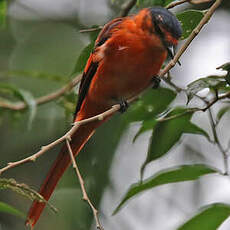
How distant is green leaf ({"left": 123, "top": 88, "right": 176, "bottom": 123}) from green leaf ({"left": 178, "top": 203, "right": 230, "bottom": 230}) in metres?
0.42

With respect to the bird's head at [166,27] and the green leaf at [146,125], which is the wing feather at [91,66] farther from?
the green leaf at [146,125]

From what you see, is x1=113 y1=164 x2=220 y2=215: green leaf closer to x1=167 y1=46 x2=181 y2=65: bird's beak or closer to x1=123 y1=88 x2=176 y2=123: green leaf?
x1=123 y1=88 x2=176 y2=123: green leaf

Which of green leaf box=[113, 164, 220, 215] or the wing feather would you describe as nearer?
green leaf box=[113, 164, 220, 215]

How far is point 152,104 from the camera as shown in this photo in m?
2.23

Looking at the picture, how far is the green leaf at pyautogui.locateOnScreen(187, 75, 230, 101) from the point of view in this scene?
1864 mm

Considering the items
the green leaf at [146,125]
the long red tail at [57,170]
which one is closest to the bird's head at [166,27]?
the green leaf at [146,125]

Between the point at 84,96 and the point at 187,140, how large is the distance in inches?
70.7

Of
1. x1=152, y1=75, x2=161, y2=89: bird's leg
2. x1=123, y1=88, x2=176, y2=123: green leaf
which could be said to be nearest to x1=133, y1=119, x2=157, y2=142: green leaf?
x1=123, y1=88, x2=176, y2=123: green leaf

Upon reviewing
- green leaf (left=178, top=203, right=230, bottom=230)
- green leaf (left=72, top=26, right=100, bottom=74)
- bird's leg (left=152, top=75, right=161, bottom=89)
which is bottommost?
green leaf (left=178, top=203, right=230, bottom=230)

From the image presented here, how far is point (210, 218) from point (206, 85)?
1.46ft

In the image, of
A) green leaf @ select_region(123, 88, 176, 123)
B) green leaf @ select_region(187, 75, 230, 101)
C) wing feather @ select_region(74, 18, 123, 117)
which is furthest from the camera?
wing feather @ select_region(74, 18, 123, 117)

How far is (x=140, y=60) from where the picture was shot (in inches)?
98.2

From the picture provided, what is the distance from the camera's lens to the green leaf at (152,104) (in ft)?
7.27

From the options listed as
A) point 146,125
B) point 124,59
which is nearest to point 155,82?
point 124,59
